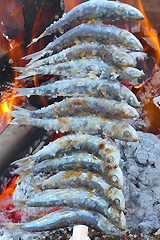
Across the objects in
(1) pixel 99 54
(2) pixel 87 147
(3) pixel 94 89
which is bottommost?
(2) pixel 87 147

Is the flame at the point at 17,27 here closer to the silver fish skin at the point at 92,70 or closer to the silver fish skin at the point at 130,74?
the silver fish skin at the point at 92,70

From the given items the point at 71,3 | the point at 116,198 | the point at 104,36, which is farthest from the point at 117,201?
the point at 71,3

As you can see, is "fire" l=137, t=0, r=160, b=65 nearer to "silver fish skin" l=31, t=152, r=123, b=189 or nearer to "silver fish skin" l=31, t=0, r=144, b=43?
"silver fish skin" l=31, t=0, r=144, b=43

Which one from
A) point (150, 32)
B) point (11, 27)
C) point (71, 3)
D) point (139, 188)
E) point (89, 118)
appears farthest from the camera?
point (11, 27)

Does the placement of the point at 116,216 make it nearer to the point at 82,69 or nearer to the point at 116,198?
the point at 116,198

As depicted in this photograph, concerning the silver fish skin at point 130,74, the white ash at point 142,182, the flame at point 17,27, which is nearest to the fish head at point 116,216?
the white ash at point 142,182

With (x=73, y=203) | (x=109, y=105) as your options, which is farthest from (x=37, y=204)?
(x=109, y=105)

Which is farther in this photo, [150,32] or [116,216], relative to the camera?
[150,32]

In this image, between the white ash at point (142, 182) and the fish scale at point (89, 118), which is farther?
the white ash at point (142, 182)

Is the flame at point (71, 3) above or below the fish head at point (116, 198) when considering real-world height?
above
